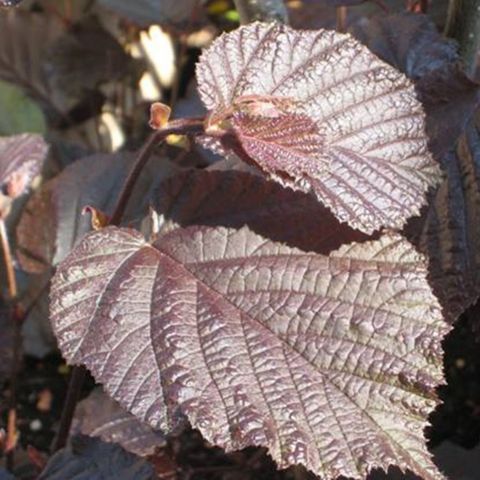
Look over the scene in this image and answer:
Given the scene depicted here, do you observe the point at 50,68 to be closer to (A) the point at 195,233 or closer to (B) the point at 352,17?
(B) the point at 352,17

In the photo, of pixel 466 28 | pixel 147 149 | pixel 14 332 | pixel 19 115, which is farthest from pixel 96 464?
pixel 19 115

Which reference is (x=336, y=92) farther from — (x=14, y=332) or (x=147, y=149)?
(x=14, y=332)

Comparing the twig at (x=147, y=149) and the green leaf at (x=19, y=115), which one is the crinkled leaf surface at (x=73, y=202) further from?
the green leaf at (x=19, y=115)

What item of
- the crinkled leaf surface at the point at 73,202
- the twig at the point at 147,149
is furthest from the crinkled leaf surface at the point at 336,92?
the crinkled leaf surface at the point at 73,202

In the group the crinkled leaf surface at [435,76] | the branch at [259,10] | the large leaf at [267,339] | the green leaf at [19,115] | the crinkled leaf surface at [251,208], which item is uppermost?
the branch at [259,10]

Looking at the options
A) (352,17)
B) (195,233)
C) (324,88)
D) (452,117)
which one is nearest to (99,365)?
(195,233)
